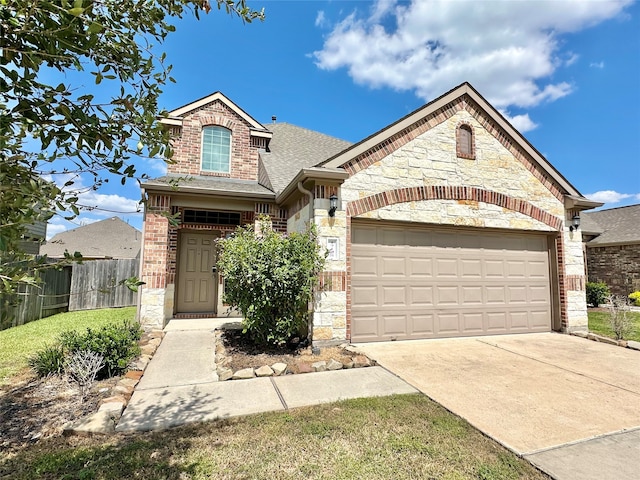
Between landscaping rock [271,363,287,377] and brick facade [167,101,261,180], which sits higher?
brick facade [167,101,261,180]

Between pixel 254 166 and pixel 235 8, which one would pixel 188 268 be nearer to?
pixel 254 166

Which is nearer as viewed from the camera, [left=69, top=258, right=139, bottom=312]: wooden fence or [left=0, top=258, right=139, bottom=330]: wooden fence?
[left=0, top=258, right=139, bottom=330]: wooden fence

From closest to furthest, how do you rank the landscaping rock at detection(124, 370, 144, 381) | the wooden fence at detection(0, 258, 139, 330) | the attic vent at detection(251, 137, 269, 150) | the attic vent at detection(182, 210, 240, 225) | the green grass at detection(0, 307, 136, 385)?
the landscaping rock at detection(124, 370, 144, 381)
the green grass at detection(0, 307, 136, 385)
the attic vent at detection(182, 210, 240, 225)
the wooden fence at detection(0, 258, 139, 330)
the attic vent at detection(251, 137, 269, 150)

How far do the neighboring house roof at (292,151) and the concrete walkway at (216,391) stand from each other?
5.27 meters

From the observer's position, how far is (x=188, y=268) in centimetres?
923

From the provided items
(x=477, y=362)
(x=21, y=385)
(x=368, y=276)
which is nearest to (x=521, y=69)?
(x=368, y=276)

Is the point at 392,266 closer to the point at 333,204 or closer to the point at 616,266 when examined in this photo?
the point at 333,204

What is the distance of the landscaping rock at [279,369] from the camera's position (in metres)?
4.94

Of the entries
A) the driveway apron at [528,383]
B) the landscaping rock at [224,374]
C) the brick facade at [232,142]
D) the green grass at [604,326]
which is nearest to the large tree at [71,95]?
the landscaping rock at [224,374]

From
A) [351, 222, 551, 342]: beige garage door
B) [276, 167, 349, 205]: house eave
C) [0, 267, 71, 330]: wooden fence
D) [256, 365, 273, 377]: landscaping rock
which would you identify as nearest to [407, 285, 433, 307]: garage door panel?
[351, 222, 551, 342]: beige garage door

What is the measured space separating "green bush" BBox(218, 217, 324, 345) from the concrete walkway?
108cm

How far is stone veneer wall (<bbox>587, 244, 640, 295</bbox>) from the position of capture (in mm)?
14927

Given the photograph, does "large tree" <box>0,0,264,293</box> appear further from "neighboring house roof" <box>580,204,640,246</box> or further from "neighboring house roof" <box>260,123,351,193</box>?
"neighboring house roof" <box>580,204,640,246</box>

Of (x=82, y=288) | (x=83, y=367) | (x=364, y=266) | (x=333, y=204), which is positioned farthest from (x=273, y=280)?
(x=82, y=288)
